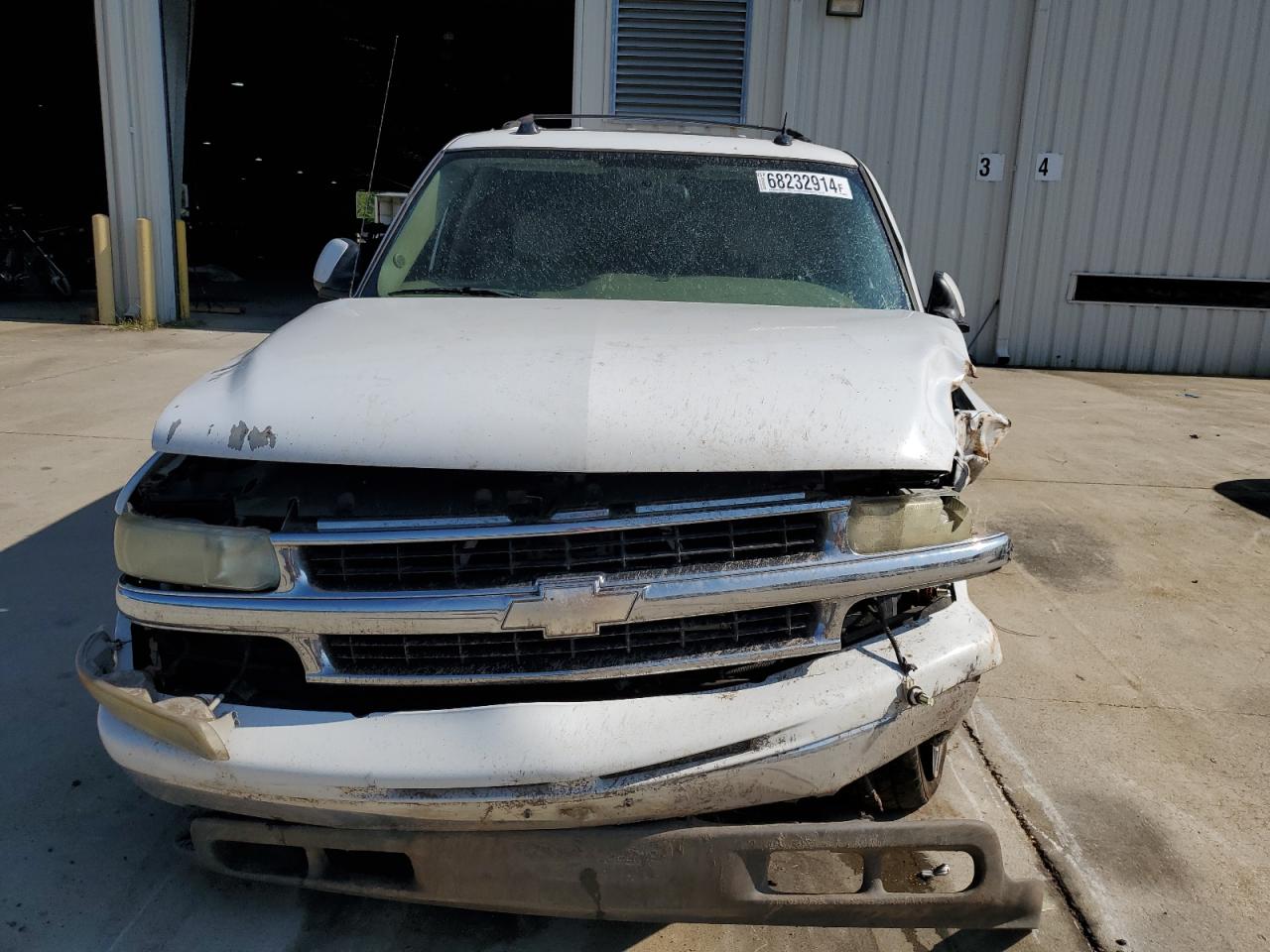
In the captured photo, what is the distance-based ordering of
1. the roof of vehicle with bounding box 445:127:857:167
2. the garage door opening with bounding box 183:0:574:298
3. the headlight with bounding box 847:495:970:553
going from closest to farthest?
1. the headlight with bounding box 847:495:970:553
2. the roof of vehicle with bounding box 445:127:857:167
3. the garage door opening with bounding box 183:0:574:298

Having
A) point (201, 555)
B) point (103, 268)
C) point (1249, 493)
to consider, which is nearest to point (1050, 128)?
point (1249, 493)

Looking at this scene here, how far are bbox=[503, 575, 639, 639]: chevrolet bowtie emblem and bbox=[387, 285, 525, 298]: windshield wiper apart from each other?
1386 mm

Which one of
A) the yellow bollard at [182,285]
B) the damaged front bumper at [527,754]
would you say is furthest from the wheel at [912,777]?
the yellow bollard at [182,285]

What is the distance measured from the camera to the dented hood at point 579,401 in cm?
193

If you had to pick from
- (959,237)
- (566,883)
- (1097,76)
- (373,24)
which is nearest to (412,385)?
(566,883)

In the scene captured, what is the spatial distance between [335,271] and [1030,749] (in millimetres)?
2842

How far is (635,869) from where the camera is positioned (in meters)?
1.86

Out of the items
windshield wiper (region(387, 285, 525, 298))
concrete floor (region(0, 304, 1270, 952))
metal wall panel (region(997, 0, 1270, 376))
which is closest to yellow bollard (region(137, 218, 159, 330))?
concrete floor (region(0, 304, 1270, 952))

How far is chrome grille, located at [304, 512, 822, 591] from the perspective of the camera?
1934 mm

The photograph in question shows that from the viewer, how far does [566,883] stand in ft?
6.16

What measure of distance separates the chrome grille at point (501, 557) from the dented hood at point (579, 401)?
152 millimetres

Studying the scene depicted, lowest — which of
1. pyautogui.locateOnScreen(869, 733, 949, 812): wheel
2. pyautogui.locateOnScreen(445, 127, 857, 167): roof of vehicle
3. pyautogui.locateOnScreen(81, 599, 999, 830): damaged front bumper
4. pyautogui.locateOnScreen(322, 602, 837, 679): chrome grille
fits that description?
pyautogui.locateOnScreen(869, 733, 949, 812): wheel

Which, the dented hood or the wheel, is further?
the wheel

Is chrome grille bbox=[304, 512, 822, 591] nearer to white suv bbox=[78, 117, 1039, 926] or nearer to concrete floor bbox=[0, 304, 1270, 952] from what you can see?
white suv bbox=[78, 117, 1039, 926]
